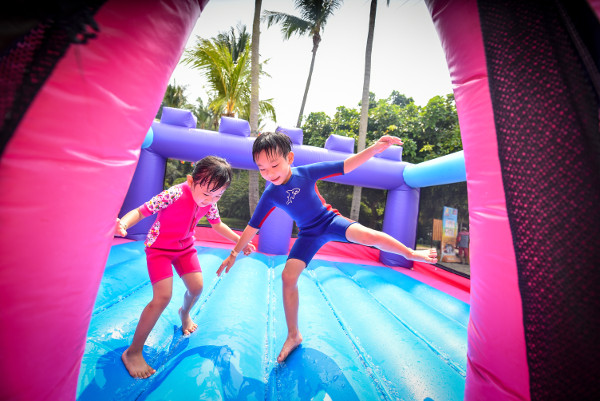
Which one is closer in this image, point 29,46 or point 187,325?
point 29,46

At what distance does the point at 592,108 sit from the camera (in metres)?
0.58

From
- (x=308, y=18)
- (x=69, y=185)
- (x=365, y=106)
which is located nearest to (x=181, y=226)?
(x=69, y=185)

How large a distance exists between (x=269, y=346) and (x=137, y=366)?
2.11 ft

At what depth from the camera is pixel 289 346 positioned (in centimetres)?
136

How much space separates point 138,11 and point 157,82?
156mm

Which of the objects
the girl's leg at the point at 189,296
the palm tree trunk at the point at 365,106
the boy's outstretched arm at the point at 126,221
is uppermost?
the palm tree trunk at the point at 365,106

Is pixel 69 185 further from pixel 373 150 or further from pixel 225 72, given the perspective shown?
pixel 225 72

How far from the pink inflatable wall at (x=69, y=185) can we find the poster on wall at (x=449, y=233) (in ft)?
14.1

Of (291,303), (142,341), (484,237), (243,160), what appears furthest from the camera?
(243,160)

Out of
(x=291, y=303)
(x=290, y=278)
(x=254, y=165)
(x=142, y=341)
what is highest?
(x=254, y=165)

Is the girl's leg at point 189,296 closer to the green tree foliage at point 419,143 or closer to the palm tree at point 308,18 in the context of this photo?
the green tree foliage at point 419,143

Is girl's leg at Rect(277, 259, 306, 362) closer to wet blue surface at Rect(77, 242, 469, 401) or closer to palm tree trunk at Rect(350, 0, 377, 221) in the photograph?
wet blue surface at Rect(77, 242, 469, 401)

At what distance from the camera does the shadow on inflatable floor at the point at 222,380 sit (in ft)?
3.20

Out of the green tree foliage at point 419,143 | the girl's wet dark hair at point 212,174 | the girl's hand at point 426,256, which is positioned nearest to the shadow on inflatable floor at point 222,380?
the girl's hand at point 426,256
